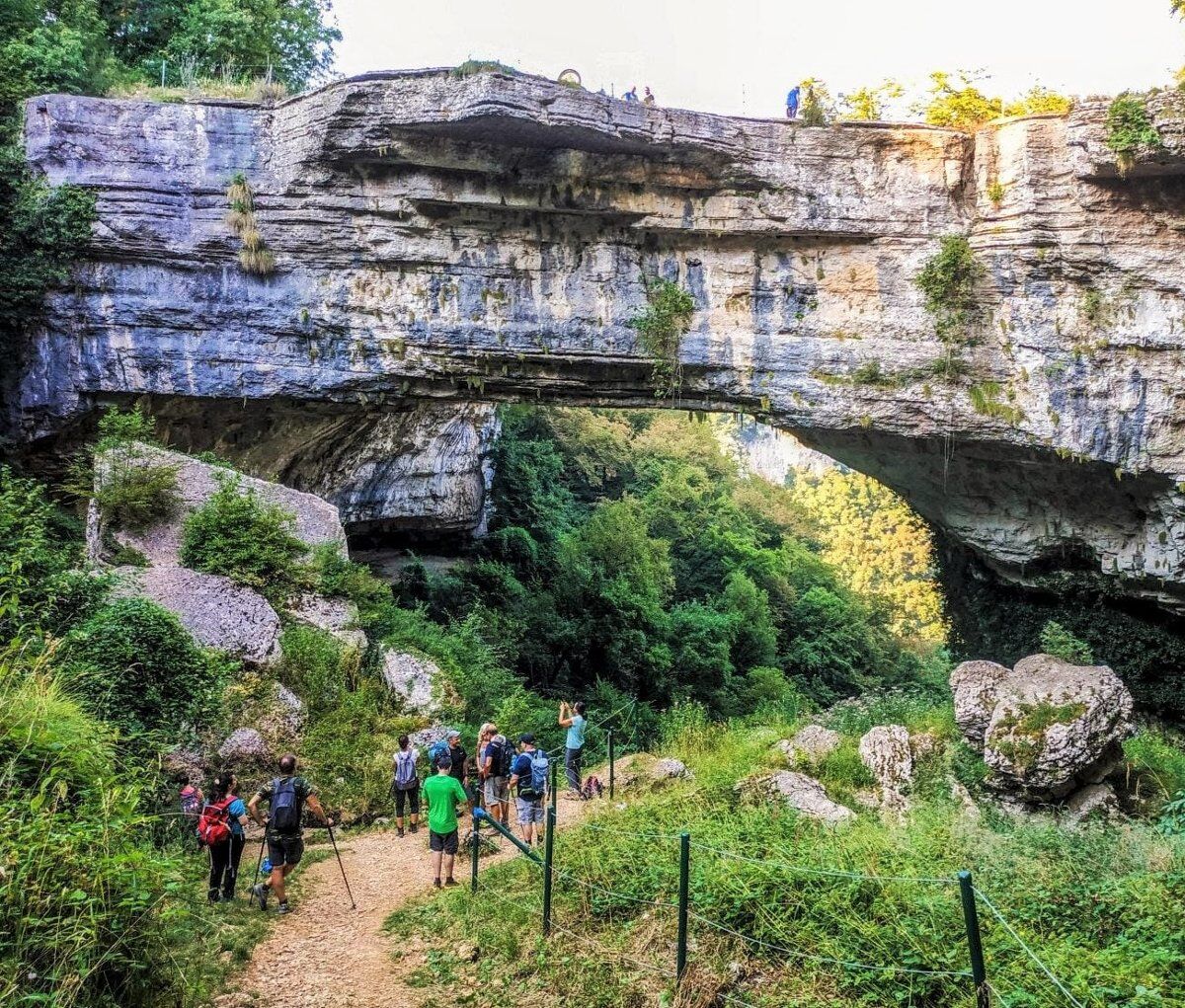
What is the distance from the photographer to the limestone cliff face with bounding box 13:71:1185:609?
13703mm

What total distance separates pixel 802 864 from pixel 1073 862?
1.90m

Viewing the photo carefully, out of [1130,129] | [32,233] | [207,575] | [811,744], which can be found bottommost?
[811,744]

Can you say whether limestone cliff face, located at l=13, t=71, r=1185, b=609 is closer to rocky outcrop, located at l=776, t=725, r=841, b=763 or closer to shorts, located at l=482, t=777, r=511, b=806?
rocky outcrop, located at l=776, t=725, r=841, b=763

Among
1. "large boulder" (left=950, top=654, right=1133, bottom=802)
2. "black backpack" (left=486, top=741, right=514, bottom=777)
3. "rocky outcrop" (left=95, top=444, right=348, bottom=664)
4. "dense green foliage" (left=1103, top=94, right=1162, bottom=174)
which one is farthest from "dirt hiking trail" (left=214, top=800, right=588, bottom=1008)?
"dense green foliage" (left=1103, top=94, right=1162, bottom=174)

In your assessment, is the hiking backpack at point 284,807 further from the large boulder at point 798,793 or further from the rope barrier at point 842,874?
the large boulder at point 798,793

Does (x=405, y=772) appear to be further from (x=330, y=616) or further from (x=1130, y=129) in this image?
(x=1130, y=129)

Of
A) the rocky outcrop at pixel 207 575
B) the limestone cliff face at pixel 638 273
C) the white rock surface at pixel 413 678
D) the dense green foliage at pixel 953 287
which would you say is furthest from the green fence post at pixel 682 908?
the dense green foliage at pixel 953 287

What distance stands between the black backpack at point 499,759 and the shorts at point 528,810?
56cm

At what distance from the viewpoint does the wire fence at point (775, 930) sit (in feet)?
13.0

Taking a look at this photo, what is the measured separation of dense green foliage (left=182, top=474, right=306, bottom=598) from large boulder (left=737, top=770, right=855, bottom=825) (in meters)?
6.63

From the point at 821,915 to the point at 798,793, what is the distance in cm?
454

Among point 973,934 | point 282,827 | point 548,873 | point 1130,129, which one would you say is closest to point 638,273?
point 1130,129

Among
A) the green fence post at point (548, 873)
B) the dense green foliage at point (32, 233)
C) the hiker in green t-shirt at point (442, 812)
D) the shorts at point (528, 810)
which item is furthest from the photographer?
the dense green foliage at point (32, 233)

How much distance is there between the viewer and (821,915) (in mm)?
5273
